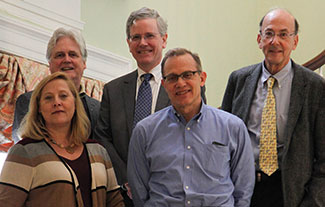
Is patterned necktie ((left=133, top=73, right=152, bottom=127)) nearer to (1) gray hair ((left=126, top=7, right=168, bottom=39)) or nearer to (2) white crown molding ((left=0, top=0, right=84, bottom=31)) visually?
Result: (1) gray hair ((left=126, top=7, right=168, bottom=39))

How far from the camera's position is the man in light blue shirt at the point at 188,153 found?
2.47 m

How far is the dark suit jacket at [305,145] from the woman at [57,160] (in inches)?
34.6

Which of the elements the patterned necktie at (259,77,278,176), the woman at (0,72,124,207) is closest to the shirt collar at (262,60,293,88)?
the patterned necktie at (259,77,278,176)

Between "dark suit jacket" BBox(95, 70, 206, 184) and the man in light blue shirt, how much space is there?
0.79 ft

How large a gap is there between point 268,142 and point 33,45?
226 centimetres

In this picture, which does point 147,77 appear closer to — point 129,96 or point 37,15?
point 129,96

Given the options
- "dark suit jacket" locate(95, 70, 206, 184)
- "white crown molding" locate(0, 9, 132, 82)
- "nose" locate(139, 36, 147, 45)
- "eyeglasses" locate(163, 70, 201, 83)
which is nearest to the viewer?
"eyeglasses" locate(163, 70, 201, 83)

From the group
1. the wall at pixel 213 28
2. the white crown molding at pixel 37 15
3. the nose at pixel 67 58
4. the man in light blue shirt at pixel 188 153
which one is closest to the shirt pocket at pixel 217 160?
the man in light blue shirt at pixel 188 153

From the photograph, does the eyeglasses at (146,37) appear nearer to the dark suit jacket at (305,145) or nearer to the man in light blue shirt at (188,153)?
the man in light blue shirt at (188,153)

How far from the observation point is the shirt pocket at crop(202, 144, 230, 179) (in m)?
2.50

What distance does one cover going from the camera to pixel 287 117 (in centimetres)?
285

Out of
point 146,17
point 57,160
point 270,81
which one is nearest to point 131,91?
point 146,17

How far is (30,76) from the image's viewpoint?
161 inches

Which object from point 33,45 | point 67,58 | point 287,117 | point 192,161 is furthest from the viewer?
point 33,45
